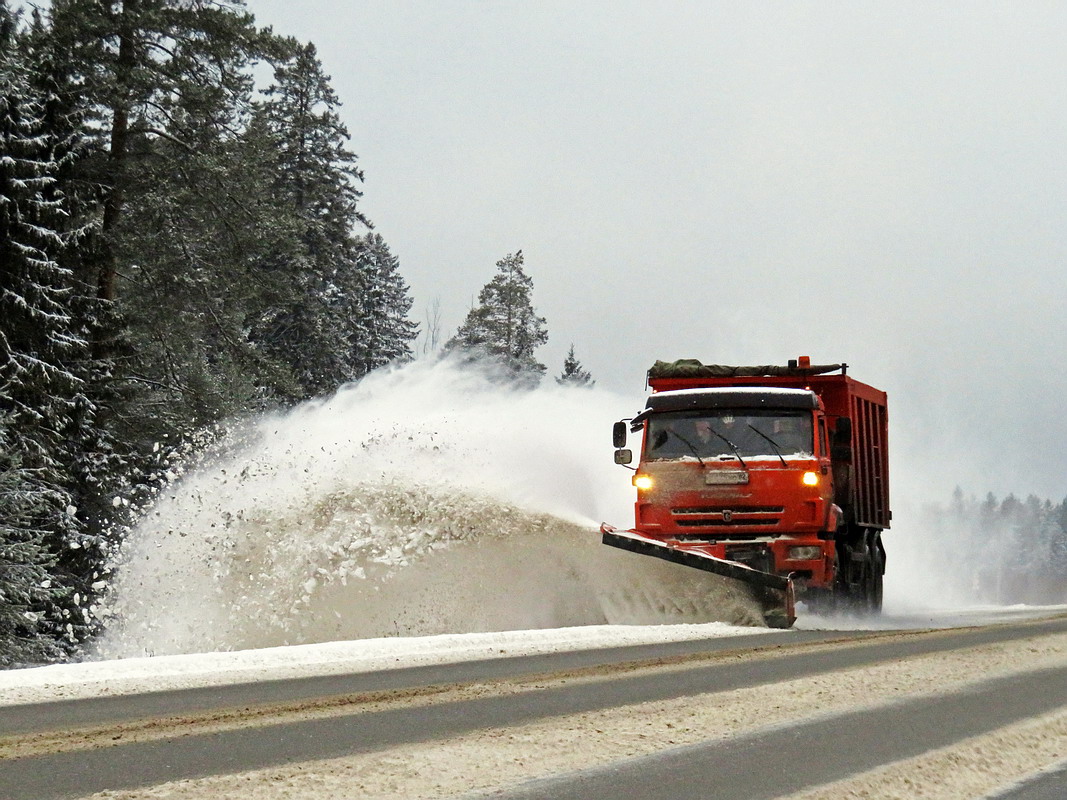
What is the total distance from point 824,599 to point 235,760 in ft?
40.6

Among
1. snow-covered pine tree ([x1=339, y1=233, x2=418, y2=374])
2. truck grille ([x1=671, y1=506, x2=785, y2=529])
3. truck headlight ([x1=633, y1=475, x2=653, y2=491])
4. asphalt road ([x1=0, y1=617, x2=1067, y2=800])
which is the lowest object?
asphalt road ([x1=0, y1=617, x2=1067, y2=800])

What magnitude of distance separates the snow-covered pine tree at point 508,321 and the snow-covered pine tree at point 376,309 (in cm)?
363

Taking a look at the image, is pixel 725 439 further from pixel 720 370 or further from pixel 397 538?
pixel 397 538

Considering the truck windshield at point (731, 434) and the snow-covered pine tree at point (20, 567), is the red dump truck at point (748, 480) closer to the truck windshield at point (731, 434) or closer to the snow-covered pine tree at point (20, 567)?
the truck windshield at point (731, 434)

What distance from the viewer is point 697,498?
15391 mm

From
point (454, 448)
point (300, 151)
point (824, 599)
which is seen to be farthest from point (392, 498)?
point (300, 151)

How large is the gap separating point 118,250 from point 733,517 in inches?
545

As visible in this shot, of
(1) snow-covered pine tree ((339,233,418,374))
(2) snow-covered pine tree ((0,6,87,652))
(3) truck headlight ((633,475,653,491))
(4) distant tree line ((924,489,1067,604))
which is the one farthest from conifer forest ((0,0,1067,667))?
(1) snow-covered pine tree ((339,233,418,374))

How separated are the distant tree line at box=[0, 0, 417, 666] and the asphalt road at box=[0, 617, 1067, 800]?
38.1ft

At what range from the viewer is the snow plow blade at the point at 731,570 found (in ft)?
46.1

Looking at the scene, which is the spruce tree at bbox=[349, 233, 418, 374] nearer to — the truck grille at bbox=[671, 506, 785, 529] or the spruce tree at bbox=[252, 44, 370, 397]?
the spruce tree at bbox=[252, 44, 370, 397]

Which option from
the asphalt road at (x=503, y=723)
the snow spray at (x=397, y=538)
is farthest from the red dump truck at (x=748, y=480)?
the asphalt road at (x=503, y=723)

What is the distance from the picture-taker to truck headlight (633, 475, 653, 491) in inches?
615

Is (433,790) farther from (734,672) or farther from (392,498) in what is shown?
(392,498)
